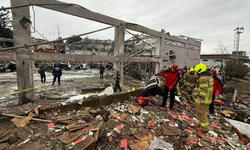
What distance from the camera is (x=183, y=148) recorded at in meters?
2.37

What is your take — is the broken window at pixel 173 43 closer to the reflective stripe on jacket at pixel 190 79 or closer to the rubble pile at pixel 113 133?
the reflective stripe on jacket at pixel 190 79

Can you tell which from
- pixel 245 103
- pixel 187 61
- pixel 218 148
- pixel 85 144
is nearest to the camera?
pixel 85 144

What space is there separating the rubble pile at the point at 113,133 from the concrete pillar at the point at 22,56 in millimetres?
2803

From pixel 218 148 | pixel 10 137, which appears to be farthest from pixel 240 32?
pixel 10 137

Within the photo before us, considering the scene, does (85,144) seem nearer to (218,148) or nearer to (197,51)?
(218,148)

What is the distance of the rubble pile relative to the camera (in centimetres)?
209

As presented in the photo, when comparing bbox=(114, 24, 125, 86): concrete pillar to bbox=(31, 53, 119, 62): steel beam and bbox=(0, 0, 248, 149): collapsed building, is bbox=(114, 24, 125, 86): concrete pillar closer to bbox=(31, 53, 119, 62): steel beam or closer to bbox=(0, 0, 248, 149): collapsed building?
bbox=(31, 53, 119, 62): steel beam

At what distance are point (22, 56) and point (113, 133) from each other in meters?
4.98

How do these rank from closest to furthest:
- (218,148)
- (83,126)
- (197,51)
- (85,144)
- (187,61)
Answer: (85,144)
(83,126)
(218,148)
(187,61)
(197,51)

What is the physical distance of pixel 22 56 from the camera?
179 inches

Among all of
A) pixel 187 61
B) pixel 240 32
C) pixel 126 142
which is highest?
pixel 240 32

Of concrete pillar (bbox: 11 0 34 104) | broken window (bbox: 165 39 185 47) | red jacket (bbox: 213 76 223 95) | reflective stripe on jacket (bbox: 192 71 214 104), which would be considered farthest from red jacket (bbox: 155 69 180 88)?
broken window (bbox: 165 39 185 47)

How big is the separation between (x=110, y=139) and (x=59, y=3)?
19.7ft

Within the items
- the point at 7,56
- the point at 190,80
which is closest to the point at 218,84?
the point at 190,80
